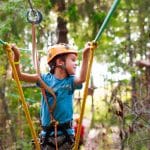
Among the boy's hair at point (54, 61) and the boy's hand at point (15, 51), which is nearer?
the boy's hand at point (15, 51)

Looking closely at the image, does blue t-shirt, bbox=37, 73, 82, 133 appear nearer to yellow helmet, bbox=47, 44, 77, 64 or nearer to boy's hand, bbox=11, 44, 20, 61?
yellow helmet, bbox=47, 44, 77, 64

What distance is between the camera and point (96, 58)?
10281 millimetres

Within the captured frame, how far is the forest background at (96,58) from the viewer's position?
556 centimetres

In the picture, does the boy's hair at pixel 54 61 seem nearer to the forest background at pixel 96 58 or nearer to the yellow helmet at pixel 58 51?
the yellow helmet at pixel 58 51

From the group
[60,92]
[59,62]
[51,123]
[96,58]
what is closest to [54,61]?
[59,62]

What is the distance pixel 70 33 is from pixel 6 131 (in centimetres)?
359

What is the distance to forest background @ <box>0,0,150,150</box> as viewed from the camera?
5562mm

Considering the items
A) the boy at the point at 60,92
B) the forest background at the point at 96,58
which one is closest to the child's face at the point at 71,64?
the boy at the point at 60,92

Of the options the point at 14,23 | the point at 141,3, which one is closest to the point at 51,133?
the point at 14,23

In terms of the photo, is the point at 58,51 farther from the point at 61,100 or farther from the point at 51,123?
the point at 51,123

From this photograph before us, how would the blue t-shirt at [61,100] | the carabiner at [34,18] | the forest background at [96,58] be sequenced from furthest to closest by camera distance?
the forest background at [96,58], the carabiner at [34,18], the blue t-shirt at [61,100]

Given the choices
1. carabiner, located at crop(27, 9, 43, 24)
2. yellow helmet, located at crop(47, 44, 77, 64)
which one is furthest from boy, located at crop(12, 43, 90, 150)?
carabiner, located at crop(27, 9, 43, 24)

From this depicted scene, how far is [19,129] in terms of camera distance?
22.9ft

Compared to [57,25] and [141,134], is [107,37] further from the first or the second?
[141,134]
